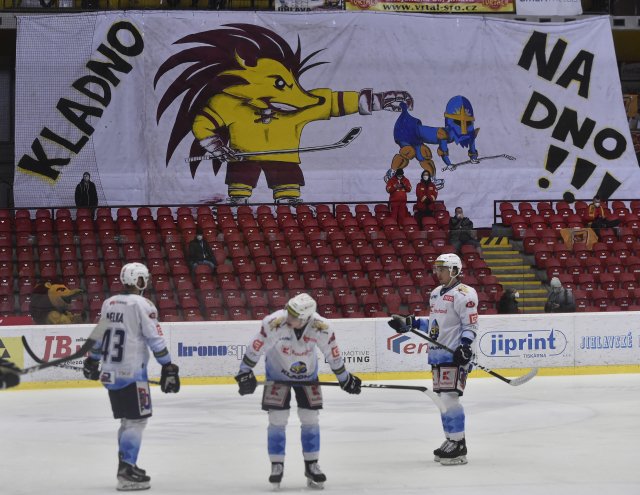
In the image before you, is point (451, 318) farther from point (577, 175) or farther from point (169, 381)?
point (577, 175)

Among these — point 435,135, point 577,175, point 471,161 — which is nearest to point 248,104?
point 435,135

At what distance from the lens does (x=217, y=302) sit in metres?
16.7

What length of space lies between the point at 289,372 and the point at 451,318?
1.83 metres

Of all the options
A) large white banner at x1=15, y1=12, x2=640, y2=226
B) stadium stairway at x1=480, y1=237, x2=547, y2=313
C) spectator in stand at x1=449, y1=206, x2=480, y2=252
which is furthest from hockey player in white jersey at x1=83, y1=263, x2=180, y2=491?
large white banner at x1=15, y1=12, x2=640, y2=226

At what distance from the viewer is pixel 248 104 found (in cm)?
2317

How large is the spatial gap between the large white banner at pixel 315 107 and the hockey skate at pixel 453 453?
1354cm

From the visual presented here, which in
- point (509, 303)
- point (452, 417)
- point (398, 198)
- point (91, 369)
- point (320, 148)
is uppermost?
point (320, 148)

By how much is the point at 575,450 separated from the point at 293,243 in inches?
404

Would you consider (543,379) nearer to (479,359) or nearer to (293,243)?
(479,359)

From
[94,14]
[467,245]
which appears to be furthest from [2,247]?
[467,245]

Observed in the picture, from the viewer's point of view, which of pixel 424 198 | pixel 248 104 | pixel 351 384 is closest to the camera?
pixel 351 384

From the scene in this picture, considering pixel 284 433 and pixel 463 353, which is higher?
pixel 463 353

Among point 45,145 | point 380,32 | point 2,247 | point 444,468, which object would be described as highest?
point 380,32

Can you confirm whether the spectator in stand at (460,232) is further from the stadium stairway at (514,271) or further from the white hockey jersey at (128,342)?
the white hockey jersey at (128,342)
